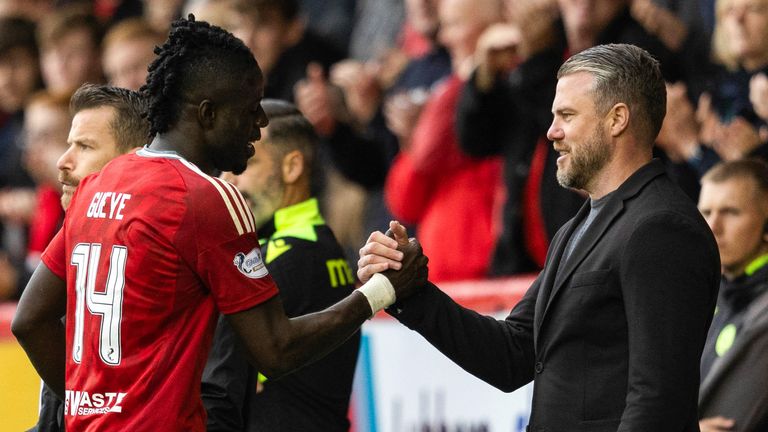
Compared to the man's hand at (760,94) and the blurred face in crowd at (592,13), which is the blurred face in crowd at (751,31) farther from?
the blurred face in crowd at (592,13)

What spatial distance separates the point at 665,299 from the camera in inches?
163

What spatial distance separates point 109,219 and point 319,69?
5.29 meters

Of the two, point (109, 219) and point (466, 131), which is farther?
point (466, 131)

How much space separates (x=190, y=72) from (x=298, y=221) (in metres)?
1.56

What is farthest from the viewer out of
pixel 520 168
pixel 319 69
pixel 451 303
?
pixel 319 69

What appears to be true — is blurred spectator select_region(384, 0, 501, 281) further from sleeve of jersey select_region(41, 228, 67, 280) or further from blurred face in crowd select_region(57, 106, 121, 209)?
sleeve of jersey select_region(41, 228, 67, 280)

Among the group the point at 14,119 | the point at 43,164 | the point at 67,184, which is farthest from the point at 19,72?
the point at 67,184

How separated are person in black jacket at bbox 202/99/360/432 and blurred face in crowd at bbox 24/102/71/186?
4836 millimetres

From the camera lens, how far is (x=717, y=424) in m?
5.86

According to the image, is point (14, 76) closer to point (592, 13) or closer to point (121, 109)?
point (592, 13)

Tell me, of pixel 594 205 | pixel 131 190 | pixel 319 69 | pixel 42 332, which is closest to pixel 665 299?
pixel 594 205

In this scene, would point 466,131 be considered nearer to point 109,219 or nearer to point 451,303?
point 451,303

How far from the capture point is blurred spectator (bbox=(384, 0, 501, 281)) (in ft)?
28.0

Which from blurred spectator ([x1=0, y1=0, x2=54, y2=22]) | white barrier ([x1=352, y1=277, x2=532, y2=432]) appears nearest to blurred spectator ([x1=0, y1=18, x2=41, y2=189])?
blurred spectator ([x1=0, y1=0, x2=54, y2=22])
